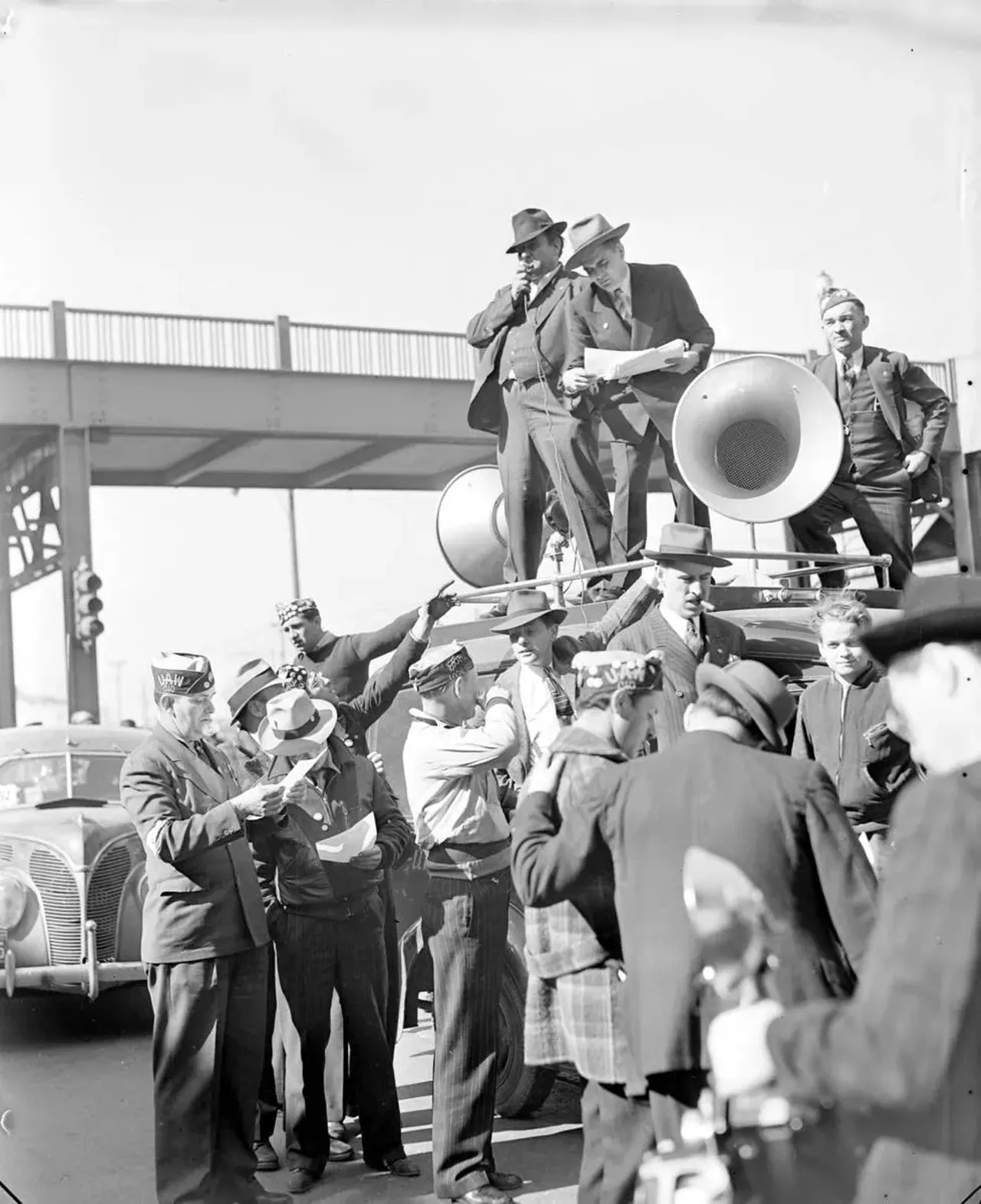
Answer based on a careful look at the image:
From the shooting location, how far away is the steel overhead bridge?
14.5ft

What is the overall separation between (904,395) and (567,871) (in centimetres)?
237

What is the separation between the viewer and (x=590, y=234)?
4570 mm

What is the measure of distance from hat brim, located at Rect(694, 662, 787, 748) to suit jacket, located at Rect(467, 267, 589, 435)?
177 centimetres

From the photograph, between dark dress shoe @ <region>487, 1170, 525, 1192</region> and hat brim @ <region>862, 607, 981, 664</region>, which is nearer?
hat brim @ <region>862, 607, 981, 664</region>

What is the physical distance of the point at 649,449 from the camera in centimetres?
529

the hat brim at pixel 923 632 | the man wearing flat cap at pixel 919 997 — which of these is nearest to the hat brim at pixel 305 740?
the man wearing flat cap at pixel 919 997

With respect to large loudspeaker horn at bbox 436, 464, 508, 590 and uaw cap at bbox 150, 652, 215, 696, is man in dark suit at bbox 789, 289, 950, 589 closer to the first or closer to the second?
large loudspeaker horn at bbox 436, 464, 508, 590

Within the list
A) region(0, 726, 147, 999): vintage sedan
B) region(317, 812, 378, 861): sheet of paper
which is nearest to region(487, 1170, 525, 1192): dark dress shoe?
region(317, 812, 378, 861): sheet of paper

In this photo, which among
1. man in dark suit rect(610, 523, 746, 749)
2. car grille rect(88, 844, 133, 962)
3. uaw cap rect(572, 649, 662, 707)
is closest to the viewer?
uaw cap rect(572, 649, 662, 707)

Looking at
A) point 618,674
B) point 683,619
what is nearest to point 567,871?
A: point 618,674

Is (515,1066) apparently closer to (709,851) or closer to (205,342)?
(709,851)

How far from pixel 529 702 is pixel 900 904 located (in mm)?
2544

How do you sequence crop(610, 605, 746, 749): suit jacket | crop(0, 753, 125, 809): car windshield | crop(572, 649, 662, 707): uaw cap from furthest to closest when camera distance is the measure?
crop(0, 753, 125, 809): car windshield → crop(610, 605, 746, 749): suit jacket → crop(572, 649, 662, 707): uaw cap

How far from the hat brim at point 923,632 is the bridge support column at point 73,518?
259 centimetres
